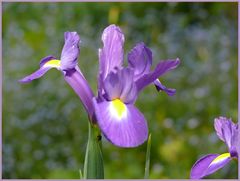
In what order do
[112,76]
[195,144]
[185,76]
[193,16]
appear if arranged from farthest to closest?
1. [193,16]
2. [185,76]
3. [195,144]
4. [112,76]

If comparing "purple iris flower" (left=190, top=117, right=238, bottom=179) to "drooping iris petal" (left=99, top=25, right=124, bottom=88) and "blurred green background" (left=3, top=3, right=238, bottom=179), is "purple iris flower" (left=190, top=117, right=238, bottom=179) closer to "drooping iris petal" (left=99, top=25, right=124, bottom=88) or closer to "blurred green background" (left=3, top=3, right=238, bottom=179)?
"drooping iris petal" (left=99, top=25, right=124, bottom=88)

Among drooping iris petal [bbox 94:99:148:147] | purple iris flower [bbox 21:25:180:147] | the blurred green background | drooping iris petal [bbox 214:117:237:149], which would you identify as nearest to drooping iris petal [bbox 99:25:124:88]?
purple iris flower [bbox 21:25:180:147]

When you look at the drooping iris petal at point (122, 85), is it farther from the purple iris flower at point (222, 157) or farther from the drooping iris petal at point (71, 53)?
the purple iris flower at point (222, 157)

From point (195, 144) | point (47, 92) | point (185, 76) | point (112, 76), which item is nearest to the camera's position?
point (112, 76)

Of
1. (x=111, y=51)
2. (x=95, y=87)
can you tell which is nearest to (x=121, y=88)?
(x=111, y=51)

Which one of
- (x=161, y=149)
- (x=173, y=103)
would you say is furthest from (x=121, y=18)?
(x=161, y=149)

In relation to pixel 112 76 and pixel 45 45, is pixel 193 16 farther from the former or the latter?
pixel 112 76
